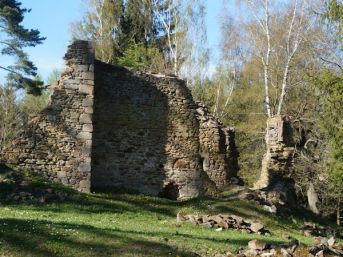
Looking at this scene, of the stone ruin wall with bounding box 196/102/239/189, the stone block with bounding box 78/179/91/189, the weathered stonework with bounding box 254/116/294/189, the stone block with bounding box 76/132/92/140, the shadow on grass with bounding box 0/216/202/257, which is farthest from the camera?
the weathered stonework with bounding box 254/116/294/189

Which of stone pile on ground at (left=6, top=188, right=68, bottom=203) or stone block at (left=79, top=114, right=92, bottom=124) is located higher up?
stone block at (left=79, top=114, right=92, bottom=124)

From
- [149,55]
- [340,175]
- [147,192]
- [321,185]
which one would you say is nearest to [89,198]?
[147,192]

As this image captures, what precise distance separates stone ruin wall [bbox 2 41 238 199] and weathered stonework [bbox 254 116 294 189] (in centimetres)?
143

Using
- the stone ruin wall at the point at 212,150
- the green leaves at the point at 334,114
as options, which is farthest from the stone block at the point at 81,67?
the green leaves at the point at 334,114

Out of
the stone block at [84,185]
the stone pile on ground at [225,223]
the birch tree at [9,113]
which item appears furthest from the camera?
the birch tree at [9,113]

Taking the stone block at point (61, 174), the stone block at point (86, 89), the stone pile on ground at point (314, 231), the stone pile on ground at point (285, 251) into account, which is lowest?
the stone pile on ground at point (314, 231)

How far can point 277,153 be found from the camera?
23.5 metres

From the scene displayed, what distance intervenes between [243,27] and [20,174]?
19325 millimetres

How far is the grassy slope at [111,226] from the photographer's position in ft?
30.8

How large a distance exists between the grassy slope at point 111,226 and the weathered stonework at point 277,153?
3925 millimetres

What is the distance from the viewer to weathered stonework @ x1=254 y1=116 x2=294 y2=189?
A: 2331 cm

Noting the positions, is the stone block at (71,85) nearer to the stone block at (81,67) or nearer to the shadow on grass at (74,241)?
the stone block at (81,67)

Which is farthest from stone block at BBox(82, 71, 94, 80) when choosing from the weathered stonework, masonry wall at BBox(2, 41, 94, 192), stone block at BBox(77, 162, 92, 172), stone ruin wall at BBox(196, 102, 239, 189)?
the weathered stonework

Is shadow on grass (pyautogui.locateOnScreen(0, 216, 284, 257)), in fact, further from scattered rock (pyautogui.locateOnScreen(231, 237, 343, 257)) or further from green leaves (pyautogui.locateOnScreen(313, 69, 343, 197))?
green leaves (pyautogui.locateOnScreen(313, 69, 343, 197))
